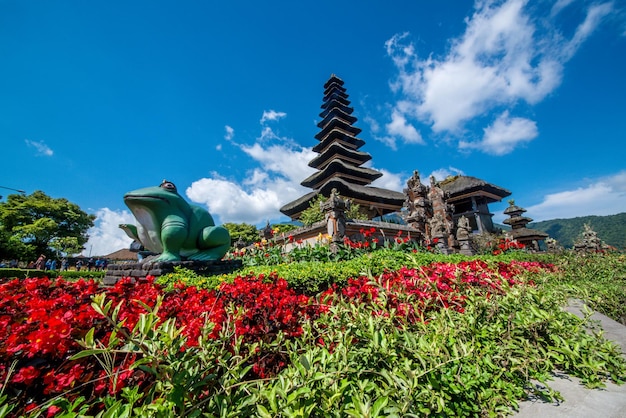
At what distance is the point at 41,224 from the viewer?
2592cm

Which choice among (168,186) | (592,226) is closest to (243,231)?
(168,186)

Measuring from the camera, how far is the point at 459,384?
1494 millimetres

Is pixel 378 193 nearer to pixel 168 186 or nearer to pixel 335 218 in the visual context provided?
pixel 335 218

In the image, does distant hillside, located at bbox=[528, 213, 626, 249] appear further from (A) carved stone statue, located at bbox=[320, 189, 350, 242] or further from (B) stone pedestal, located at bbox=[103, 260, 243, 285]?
(B) stone pedestal, located at bbox=[103, 260, 243, 285]

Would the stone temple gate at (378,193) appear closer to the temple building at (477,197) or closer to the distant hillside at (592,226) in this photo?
the temple building at (477,197)

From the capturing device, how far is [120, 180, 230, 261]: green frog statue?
15.4ft

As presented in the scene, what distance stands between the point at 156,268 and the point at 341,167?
53.8 feet

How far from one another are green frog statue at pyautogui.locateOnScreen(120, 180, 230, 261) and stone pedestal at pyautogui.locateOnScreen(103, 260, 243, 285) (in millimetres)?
199

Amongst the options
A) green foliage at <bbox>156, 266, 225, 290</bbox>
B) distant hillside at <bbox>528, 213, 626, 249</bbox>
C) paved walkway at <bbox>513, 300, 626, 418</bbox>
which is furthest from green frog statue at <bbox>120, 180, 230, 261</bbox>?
distant hillside at <bbox>528, 213, 626, 249</bbox>

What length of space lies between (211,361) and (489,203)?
26.9m

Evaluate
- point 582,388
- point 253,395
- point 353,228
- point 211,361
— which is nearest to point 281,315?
point 211,361

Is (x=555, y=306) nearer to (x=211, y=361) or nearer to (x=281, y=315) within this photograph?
(x=281, y=315)

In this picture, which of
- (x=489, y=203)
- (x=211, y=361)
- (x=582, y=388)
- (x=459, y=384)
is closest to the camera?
(x=211, y=361)

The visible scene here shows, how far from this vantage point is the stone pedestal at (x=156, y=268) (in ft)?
14.6
